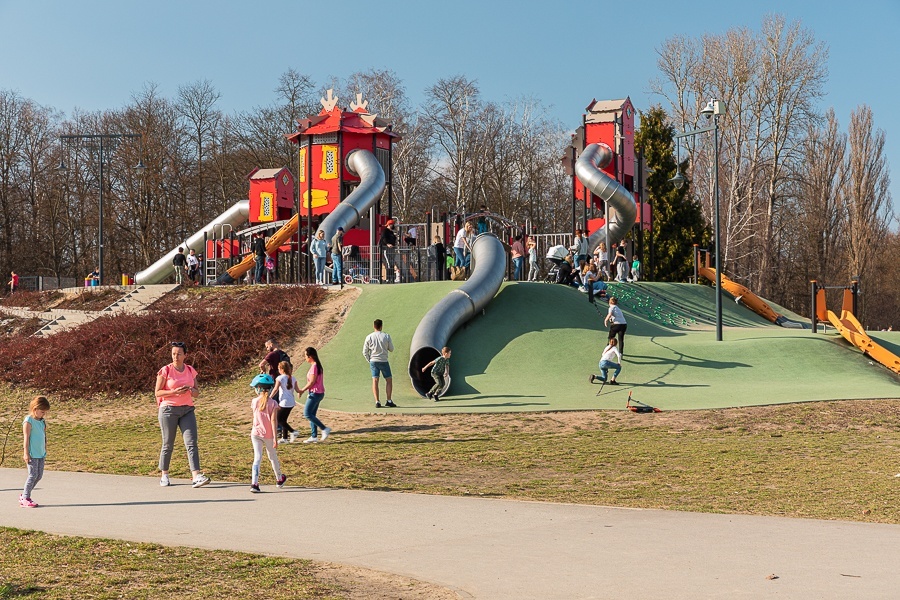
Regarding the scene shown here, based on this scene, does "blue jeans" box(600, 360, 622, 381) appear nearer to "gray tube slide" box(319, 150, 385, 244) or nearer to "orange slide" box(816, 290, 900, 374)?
"orange slide" box(816, 290, 900, 374)

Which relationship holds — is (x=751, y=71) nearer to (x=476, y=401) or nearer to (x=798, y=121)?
(x=798, y=121)

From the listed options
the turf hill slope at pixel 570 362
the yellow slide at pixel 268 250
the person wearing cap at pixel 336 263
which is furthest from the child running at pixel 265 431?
the yellow slide at pixel 268 250

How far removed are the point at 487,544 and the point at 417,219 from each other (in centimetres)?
5475

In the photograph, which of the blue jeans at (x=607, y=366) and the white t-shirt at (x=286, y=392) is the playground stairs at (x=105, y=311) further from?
the white t-shirt at (x=286, y=392)

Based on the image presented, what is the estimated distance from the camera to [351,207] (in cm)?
3506

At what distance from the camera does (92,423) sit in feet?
65.2

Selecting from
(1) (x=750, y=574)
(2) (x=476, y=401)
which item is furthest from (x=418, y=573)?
(2) (x=476, y=401)

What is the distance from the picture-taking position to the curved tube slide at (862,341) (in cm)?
2180

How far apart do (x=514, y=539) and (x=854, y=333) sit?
17643mm

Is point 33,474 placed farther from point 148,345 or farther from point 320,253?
point 320,253

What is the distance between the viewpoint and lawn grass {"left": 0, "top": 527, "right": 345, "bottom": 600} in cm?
642

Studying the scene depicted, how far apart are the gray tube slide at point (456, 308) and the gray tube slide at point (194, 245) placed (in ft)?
62.8

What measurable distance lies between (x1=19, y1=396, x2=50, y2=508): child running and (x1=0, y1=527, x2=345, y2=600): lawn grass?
2.11 meters

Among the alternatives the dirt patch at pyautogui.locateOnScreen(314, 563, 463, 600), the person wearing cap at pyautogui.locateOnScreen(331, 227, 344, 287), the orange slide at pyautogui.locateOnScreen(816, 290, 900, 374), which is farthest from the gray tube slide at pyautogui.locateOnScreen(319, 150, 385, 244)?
the dirt patch at pyautogui.locateOnScreen(314, 563, 463, 600)
